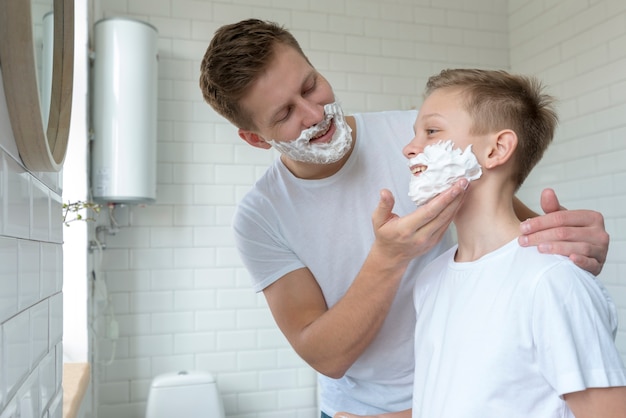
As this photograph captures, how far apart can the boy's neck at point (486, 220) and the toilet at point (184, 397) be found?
1.97 metres

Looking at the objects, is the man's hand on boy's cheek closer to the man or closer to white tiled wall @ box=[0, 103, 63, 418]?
the man

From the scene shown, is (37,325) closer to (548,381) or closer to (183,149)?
(548,381)

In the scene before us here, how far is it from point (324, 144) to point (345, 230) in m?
0.24

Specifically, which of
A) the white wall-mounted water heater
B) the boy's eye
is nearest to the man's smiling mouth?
the boy's eye

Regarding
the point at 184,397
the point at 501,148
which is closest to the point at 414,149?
the point at 501,148

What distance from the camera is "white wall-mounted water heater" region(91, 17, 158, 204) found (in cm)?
268

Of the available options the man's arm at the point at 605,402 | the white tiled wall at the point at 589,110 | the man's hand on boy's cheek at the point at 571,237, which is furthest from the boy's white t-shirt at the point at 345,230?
the white tiled wall at the point at 589,110

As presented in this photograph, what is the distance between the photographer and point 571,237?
99cm

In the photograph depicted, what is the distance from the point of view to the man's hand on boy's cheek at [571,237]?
3.19 feet

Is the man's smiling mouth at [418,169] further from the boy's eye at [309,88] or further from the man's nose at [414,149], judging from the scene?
the boy's eye at [309,88]

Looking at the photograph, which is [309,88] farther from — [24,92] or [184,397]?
[184,397]

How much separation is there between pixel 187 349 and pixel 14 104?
256cm

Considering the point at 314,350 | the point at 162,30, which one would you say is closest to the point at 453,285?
the point at 314,350

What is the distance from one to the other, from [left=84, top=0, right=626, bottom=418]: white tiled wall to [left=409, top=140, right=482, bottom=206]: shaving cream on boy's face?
6.79ft
